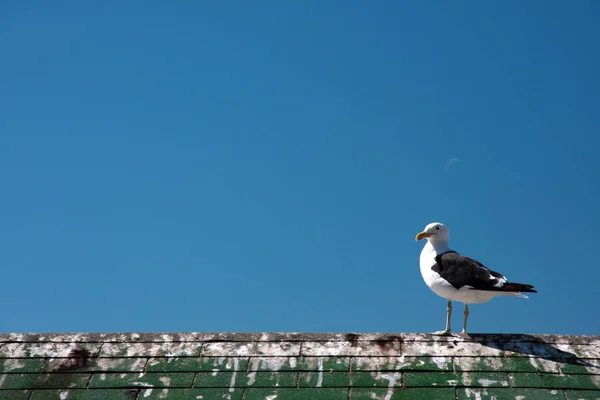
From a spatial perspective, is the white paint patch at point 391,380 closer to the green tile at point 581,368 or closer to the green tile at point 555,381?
the green tile at point 555,381

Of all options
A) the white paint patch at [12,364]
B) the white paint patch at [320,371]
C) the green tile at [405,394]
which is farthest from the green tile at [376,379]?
the white paint patch at [12,364]

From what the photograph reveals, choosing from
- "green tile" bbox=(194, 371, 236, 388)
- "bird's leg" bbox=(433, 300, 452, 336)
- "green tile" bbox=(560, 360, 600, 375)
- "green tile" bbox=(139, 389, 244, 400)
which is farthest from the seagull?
"green tile" bbox=(139, 389, 244, 400)

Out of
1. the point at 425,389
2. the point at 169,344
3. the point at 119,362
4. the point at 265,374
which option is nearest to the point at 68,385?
the point at 119,362

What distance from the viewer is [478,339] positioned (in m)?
7.82

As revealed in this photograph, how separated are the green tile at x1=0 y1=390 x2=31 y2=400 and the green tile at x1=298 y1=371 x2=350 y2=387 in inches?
104

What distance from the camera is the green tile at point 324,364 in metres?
7.38

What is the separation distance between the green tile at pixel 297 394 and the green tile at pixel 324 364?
37 cm

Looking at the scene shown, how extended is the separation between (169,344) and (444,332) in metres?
2.90

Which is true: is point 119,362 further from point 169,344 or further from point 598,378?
point 598,378

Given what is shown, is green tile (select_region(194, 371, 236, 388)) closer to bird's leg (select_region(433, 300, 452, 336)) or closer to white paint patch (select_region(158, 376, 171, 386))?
white paint patch (select_region(158, 376, 171, 386))

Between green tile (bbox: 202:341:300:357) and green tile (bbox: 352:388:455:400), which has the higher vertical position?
green tile (bbox: 202:341:300:357)

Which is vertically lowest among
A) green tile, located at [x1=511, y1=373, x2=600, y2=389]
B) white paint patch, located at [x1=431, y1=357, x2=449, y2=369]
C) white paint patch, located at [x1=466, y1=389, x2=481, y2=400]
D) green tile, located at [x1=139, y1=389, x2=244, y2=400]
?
green tile, located at [x1=139, y1=389, x2=244, y2=400]

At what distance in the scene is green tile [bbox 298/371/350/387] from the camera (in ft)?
23.4

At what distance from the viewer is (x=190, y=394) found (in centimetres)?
710
